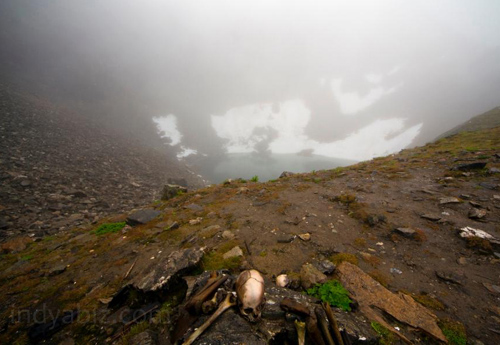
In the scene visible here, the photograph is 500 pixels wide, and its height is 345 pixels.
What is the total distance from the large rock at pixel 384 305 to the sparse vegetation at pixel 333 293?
9.7 inches

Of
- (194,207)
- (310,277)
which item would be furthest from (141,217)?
(310,277)

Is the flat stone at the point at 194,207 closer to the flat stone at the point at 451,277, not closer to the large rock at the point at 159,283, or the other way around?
the large rock at the point at 159,283

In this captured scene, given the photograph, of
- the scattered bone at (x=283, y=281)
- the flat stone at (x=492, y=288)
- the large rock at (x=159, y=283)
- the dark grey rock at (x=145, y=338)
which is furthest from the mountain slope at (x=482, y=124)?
the dark grey rock at (x=145, y=338)

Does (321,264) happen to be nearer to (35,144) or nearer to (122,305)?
(122,305)

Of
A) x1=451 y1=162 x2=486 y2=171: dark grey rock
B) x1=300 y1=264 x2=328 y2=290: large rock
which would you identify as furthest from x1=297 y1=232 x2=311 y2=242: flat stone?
x1=451 y1=162 x2=486 y2=171: dark grey rock

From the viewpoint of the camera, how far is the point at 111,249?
5578mm

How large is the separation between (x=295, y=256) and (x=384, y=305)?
189cm

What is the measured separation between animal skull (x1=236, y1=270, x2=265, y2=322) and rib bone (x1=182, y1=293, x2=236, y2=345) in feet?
0.46

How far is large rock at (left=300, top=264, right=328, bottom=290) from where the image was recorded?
3454 millimetres

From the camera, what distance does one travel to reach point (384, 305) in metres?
3.09

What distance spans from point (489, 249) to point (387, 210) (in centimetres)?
237

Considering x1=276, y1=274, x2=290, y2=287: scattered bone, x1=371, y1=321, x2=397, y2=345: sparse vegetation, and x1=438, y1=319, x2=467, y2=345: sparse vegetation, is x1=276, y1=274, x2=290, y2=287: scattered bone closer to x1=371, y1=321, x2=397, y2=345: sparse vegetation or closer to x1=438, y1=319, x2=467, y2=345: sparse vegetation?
x1=371, y1=321, x2=397, y2=345: sparse vegetation

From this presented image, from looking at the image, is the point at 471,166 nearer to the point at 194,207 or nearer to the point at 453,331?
the point at 453,331

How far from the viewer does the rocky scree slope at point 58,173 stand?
8961 mm
